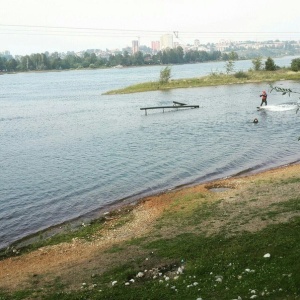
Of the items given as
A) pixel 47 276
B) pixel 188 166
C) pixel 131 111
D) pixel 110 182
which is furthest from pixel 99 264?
pixel 131 111

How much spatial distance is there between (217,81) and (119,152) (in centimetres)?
8319

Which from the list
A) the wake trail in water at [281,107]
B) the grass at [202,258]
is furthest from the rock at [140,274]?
the wake trail in water at [281,107]

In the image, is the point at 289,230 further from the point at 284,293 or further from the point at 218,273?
the point at 284,293

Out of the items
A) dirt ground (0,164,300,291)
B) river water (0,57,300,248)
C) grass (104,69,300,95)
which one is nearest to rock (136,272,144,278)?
dirt ground (0,164,300,291)

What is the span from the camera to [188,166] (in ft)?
127

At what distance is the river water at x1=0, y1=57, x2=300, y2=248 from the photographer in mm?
31328

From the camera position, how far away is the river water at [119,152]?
31328mm

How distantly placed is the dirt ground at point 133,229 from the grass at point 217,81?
88.6 m

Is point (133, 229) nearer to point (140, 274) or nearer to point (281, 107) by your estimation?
point (140, 274)

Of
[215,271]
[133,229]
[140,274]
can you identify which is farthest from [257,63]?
[215,271]

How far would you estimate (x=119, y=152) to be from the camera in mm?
46281

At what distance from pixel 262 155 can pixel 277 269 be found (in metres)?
27.9

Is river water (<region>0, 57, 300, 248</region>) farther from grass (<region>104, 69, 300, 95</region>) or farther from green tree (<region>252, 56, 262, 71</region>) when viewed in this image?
green tree (<region>252, 56, 262, 71</region>)

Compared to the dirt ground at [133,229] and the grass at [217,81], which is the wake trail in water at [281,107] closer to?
the dirt ground at [133,229]
